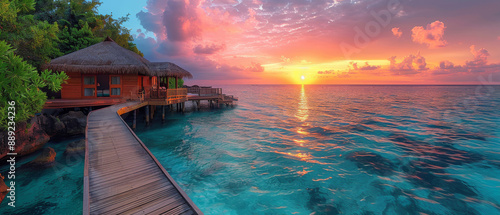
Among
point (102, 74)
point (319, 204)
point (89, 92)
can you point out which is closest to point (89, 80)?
point (89, 92)

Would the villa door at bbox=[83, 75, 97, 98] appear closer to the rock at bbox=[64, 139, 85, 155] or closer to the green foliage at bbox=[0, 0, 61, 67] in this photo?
the green foliage at bbox=[0, 0, 61, 67]

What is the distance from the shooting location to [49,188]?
24.3ft

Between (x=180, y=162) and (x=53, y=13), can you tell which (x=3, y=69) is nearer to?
(x=180, y=162)

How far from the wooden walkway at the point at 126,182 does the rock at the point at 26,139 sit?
198 inches

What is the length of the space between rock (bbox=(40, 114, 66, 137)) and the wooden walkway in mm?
8064

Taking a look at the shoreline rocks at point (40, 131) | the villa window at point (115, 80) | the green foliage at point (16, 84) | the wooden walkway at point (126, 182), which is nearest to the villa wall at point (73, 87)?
the shoreline rocks at point (40, 131)

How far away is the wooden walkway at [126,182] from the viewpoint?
4065 mm

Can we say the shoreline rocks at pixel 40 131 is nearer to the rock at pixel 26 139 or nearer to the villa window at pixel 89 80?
the rock at pixel 26 139

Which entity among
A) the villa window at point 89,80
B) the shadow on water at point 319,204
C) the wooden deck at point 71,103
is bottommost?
the shadow on water at point 319,204

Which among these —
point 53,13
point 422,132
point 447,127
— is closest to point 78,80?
point 53,13

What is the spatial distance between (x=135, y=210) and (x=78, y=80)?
1725 centimetres

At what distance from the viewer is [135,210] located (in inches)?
158

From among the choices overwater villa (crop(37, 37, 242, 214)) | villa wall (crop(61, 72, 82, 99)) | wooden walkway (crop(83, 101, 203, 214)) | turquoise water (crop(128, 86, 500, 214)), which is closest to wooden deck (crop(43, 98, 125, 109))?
overwater villa (crop(37, 37, 242, 214))

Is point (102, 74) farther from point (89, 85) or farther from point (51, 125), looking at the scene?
point (51, 125)
